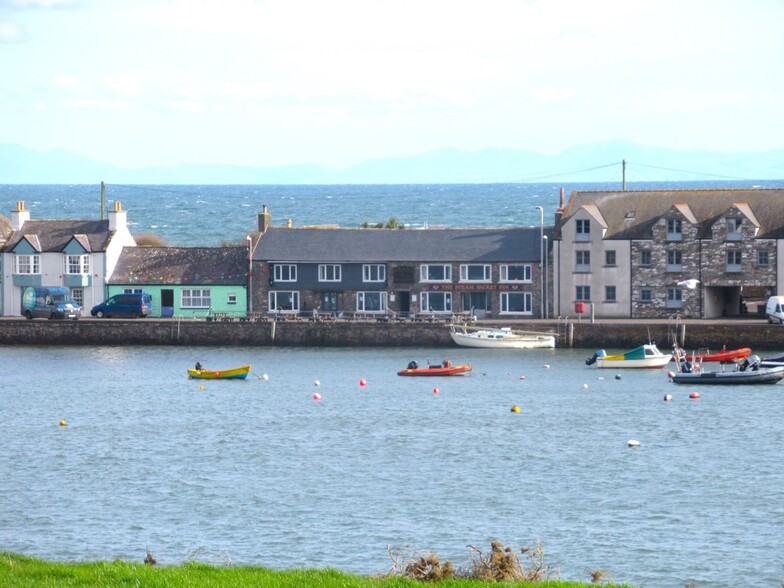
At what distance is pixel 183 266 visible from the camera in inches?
3634

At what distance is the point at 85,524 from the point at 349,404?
82.0 ft

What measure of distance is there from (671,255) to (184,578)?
62.1m

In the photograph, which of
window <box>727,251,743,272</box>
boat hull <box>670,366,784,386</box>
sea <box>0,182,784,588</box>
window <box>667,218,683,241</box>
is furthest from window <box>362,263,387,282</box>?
boat hull <box>670,366,784,386</box>

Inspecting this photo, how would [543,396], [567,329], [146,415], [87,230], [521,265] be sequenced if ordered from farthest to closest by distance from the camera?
[87,230] < [521,265] < [567,329] < [543,396] < [146,415]

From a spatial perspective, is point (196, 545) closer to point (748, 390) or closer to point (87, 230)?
point (748, 390)

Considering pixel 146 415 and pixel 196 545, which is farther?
pixel 146 415

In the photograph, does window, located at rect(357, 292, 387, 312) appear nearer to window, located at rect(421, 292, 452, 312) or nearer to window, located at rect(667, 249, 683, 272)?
window, located at rect(421, 292, 452, 312)

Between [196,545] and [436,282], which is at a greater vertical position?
[436,282]

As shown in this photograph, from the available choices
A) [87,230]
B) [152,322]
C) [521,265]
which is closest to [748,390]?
[521,265]

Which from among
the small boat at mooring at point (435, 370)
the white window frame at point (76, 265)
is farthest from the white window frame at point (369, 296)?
the white window frame at point (76, 265)

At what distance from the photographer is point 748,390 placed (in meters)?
68.6

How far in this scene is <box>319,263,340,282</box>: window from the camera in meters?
90.5

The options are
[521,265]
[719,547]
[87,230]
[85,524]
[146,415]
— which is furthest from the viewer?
[87,230]

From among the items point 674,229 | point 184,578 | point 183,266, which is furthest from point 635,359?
point 184,578
